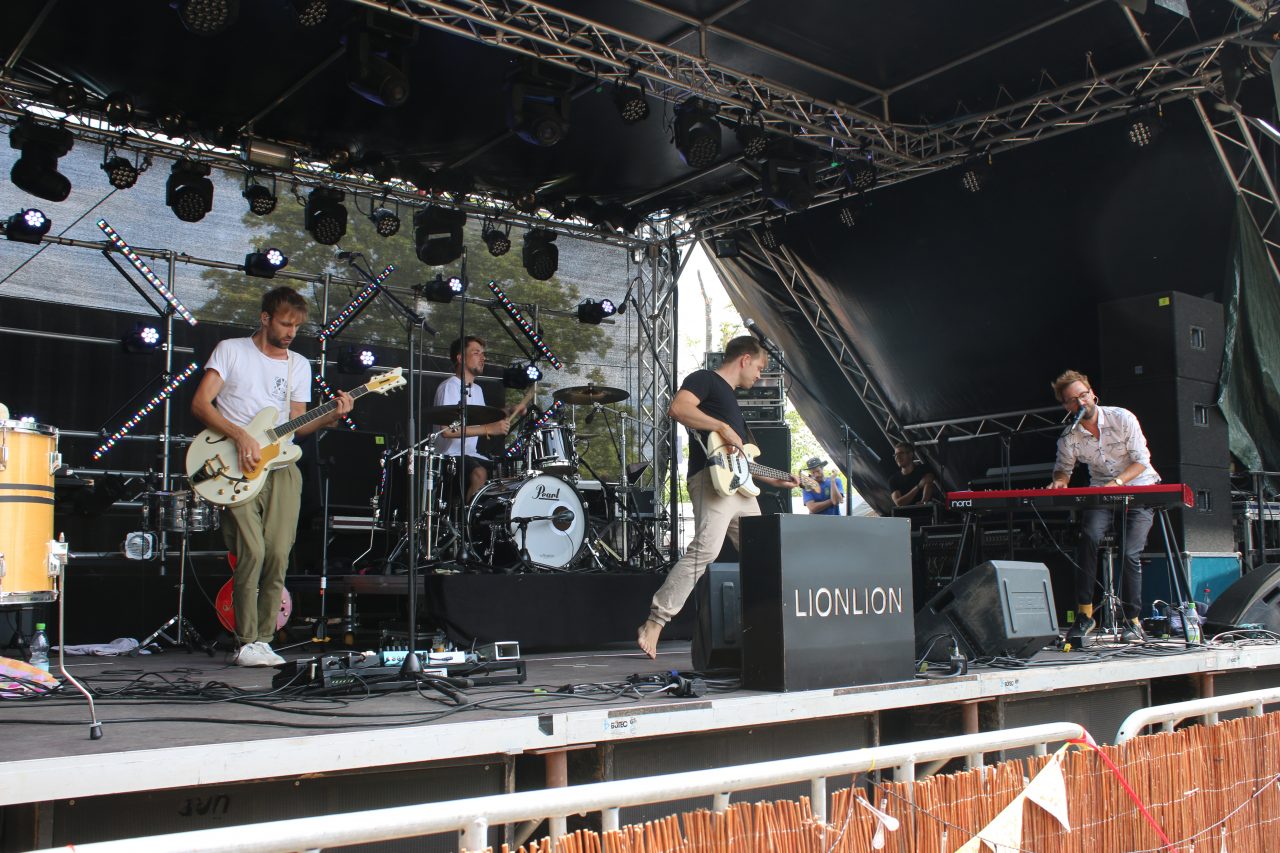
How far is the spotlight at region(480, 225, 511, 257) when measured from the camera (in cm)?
1034

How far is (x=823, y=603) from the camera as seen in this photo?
12.5ft

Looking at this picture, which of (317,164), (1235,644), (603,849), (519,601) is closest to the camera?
(603,849)

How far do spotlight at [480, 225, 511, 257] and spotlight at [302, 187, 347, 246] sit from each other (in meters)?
1.50

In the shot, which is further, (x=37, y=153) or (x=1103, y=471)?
(x=37, y=153)

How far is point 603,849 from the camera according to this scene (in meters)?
1.79

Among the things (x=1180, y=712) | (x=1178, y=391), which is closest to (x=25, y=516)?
(x=1180, y=712)

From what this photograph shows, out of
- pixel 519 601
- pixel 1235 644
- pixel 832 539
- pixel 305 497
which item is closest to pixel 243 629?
pixel 519 601

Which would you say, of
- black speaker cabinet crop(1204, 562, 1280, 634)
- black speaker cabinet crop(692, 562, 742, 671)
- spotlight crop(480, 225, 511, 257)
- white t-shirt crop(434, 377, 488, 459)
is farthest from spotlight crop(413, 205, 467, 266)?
black speaker cabinet crop(1204, 562, 1280, 634)

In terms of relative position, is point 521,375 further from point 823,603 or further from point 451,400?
point 823,603

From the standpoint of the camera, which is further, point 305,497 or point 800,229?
point 800,229

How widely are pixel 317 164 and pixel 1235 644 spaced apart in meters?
8.25

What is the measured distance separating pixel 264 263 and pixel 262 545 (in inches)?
194

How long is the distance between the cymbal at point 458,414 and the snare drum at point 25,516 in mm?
3823

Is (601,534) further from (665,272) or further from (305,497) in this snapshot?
(665,272)
